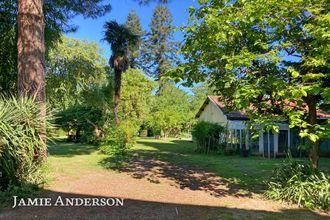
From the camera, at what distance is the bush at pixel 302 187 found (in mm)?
7109

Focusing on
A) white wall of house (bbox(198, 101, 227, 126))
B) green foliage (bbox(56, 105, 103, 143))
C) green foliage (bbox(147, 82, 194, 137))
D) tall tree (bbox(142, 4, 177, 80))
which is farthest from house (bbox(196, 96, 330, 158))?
tall tree (bbox(142, 4, 177, 80))

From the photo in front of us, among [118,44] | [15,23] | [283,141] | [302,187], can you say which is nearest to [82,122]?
[118,44]

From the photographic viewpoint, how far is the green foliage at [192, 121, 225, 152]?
21.1 m

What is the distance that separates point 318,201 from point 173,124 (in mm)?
32649

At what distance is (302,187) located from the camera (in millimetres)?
7410

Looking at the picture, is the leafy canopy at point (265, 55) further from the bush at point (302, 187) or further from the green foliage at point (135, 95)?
the green foliage at point (135, 95)

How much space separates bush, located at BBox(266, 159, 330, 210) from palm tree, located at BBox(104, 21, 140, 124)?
13.5m

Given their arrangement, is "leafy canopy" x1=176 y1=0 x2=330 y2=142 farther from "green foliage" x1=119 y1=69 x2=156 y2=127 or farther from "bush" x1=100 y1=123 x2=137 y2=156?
"green foliage" x1=119 y1=69 x2=156 y2=127

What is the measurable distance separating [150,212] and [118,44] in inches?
633

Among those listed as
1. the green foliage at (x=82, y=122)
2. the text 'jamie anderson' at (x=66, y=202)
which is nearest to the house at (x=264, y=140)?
the green foliage at (x=82, y=122)

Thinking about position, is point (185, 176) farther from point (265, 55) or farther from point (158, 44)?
point (158, 44)

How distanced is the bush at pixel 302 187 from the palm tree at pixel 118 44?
13.5 metres

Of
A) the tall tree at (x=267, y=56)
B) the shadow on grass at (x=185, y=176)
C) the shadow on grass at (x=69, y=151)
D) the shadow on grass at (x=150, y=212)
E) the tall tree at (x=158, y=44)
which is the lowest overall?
the shadow on grass at (x=150, y=212)

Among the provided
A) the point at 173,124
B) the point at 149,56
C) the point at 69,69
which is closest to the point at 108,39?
the point at 69,69
